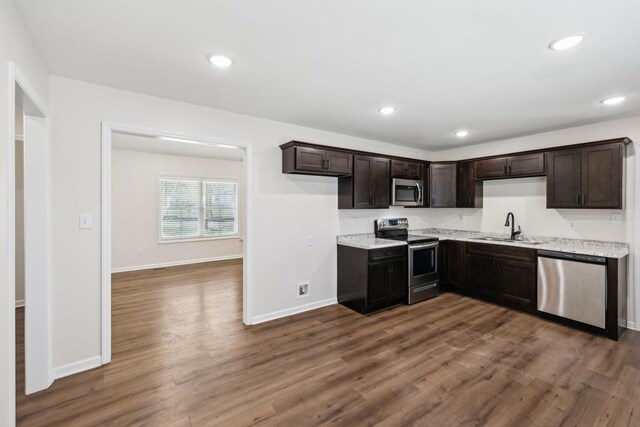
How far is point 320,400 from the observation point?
7.05 ft

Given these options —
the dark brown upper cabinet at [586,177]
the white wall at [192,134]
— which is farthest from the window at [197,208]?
the dark brown upper cabinet at [586,177]

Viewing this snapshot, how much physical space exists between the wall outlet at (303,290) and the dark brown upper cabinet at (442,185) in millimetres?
2649

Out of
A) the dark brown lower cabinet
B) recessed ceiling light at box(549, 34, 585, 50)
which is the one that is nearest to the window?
the dark brown lower cabinet

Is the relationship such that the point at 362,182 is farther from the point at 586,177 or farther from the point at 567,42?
the point at 586,177

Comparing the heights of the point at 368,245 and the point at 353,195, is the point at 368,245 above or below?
below

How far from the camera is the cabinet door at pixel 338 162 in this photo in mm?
3781

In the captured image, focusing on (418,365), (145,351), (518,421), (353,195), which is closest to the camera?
(518,421)

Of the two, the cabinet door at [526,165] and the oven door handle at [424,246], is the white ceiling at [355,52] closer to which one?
the cabinet door at [526,165]

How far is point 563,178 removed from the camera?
3.71 metres

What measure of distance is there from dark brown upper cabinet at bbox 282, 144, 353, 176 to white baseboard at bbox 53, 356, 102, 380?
2.70 meters

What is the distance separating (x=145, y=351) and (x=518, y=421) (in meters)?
3.22

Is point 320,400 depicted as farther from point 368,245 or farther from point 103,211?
point 103,211

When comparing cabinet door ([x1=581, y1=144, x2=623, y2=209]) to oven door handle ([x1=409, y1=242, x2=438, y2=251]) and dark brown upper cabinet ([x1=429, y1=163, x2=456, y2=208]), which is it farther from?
oven door handle ([x1=409, y1=242, x2=438, y2=251])

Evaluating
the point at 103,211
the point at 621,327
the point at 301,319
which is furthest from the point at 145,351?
the point at 621,327
